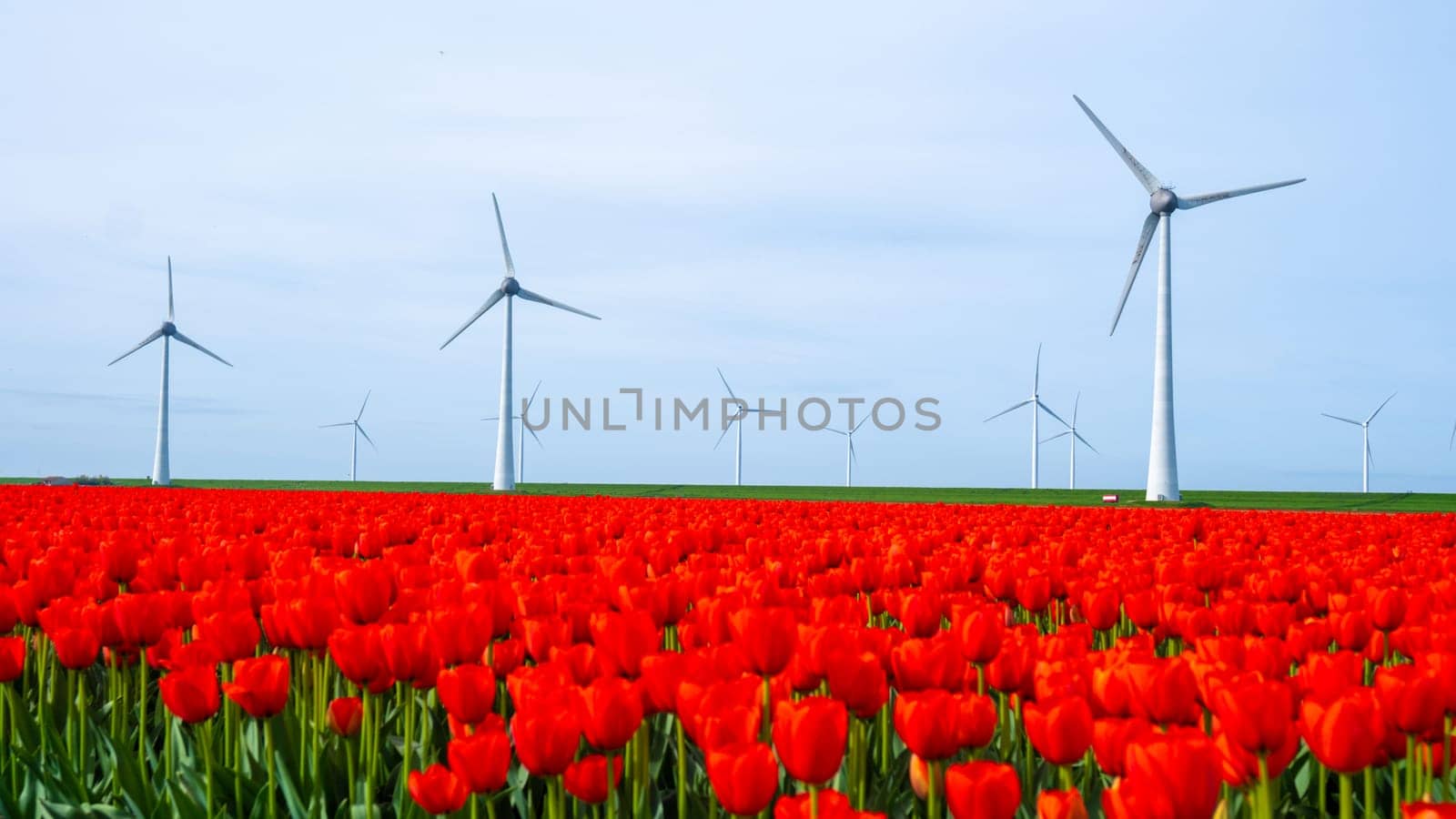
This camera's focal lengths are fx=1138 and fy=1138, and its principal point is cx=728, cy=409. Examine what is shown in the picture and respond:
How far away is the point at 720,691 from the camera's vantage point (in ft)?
9.29

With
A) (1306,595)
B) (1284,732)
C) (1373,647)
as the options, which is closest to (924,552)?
(1306,595)

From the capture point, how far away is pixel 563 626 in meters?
4.04

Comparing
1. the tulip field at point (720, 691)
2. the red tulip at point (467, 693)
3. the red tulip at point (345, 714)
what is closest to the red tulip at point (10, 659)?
the tulip field at point (720, 691)

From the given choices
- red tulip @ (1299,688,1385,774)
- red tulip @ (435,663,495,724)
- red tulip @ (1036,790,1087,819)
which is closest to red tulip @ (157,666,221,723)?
red tulip @ (435,663,495,724)

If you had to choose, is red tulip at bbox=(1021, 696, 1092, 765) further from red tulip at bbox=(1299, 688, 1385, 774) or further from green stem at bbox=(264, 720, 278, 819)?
green stem at bbox=(264, 720, 278, 819)

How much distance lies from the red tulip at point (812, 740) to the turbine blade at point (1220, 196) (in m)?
51.5

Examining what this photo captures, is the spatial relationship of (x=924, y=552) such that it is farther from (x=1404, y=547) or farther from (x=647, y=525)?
(x=1404, y=547)

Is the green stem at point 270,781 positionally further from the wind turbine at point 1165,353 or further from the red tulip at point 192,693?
the wind turbine at point 1165,353

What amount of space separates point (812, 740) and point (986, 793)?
0.41m

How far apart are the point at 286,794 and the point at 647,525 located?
7498mm

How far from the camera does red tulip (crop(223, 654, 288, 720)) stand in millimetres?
3561

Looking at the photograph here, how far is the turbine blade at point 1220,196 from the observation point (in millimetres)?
48094

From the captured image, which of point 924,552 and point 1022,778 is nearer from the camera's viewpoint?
point 1022,778

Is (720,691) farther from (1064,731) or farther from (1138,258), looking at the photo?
(1138,258)
